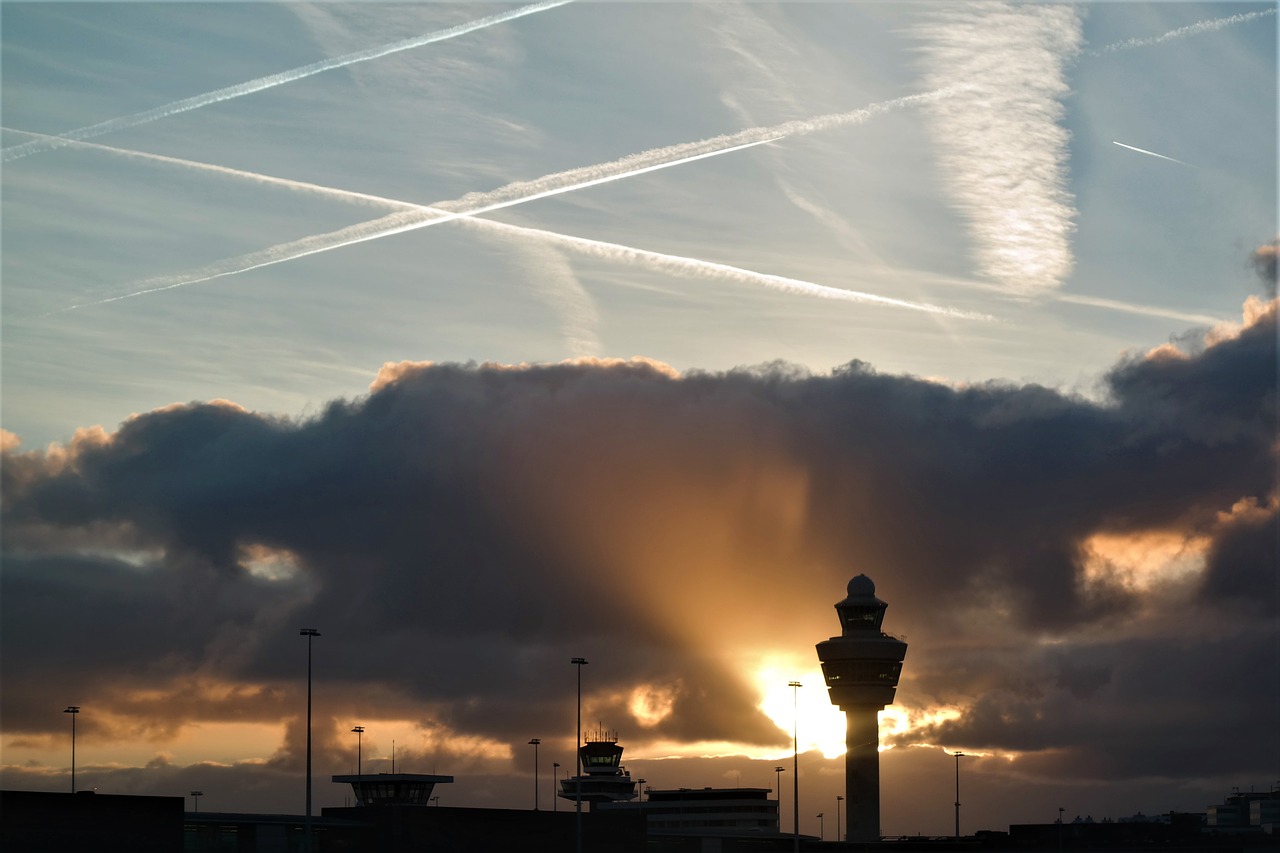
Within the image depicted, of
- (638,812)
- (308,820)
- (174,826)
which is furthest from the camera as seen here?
(638,812)

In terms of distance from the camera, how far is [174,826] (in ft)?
416

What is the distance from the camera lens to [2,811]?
116 metres

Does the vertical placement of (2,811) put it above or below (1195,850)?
Answer: above

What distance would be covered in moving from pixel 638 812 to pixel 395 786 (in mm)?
39898

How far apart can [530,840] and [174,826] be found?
151 feet

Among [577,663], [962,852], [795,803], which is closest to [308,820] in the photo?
[577,663]

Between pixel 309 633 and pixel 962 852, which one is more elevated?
pixel 309 633

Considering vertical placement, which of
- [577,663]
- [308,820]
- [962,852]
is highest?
[577,663]

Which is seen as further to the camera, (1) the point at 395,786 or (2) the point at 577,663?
(1) the point at 395,786

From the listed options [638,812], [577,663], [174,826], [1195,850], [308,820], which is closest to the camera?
[308,820]

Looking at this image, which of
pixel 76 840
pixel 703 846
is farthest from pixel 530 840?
pixel 76 840

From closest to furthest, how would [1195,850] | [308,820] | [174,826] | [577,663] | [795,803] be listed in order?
[308,820]
[174,826]
[577,663]
[795,803]
[1195,850]

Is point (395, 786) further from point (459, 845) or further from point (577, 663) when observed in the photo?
point (577, 663)

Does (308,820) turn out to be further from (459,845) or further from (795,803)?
(795,803)
